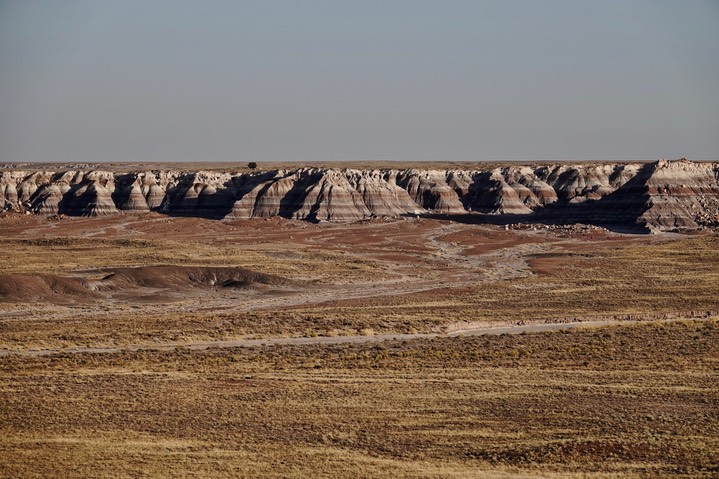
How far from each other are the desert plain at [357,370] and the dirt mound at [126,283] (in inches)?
7.5

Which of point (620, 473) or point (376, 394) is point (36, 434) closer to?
point (376, 394)

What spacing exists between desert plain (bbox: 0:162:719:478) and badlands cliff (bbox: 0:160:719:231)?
161ft

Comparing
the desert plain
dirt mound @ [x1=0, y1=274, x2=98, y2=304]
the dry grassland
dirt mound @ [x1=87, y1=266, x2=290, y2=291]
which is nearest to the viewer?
the dry grassland

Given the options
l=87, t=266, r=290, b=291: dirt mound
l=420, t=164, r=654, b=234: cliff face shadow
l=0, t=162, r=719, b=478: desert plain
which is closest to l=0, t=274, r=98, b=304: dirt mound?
l=0, t=162, r=719, b=478: desert plain

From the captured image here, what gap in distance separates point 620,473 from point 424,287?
42.9 meters

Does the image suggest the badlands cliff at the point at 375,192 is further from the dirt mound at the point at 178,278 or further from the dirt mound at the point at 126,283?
the dirt mound at the point at 126,283

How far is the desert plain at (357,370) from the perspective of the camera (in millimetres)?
22141

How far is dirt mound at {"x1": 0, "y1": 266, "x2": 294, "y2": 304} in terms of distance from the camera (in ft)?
176

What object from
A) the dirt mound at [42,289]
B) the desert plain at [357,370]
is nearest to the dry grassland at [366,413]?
the desert plain at [357,370]

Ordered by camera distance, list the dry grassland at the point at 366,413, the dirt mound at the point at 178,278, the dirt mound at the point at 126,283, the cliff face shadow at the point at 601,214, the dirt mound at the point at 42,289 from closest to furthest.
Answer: the dry grassland at the point at 366,413, the dirt mound at the point at 42,289, the dirt mound at the point at 126,283, the dirt mound at the point at 178,278, the cliff face shadow at the point at 601,214

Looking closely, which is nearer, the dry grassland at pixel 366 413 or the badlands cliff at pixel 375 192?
the dry grassland at pixel 366 413

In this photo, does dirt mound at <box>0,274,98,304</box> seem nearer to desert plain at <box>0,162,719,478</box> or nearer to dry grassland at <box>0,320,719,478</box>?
desert plain at <box>0,162,719,478</box>

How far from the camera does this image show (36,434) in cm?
2361

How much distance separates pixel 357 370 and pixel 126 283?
30699mm
